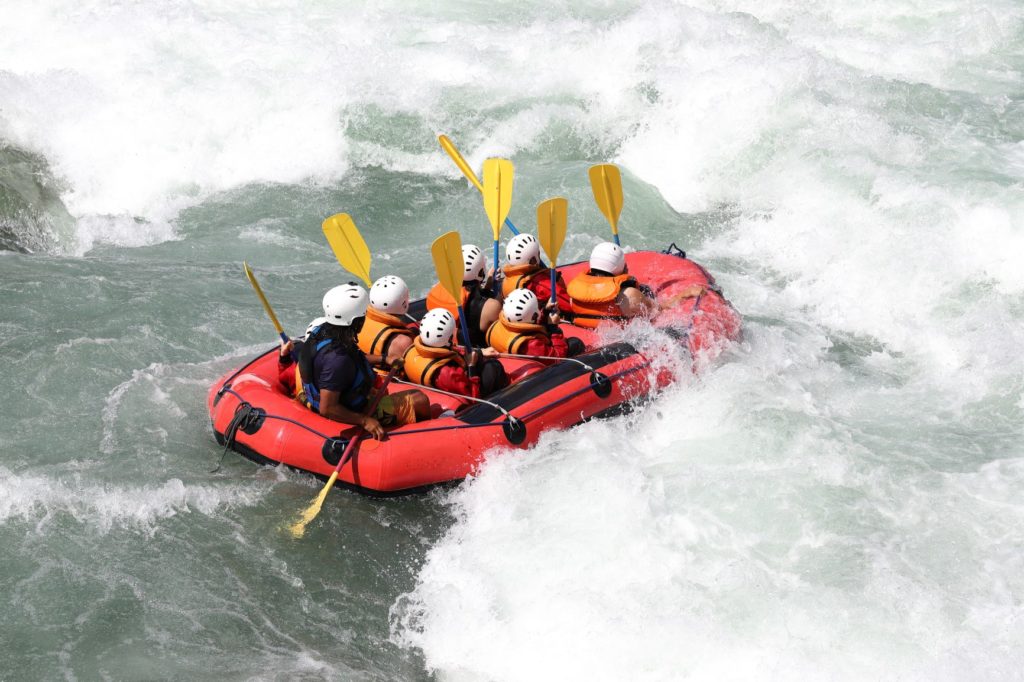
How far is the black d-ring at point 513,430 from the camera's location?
655cm

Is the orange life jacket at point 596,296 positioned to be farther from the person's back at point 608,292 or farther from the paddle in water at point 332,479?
the paddle in water at point 332,479

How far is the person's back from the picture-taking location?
7773 millimetres

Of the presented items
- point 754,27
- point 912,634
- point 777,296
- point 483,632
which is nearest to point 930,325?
point 777,296

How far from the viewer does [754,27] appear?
15984mm

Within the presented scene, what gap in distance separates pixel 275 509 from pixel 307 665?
1.31m

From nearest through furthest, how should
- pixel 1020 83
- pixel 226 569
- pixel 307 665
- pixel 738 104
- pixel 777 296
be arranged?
1. pixel 307 665
2. pixel 226 569
3. pixel 777 296
4. pixel 738 104
5. pixel 1020 83

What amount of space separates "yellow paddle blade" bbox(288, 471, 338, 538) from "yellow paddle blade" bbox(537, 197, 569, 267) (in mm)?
2769

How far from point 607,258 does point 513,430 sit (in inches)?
71.2

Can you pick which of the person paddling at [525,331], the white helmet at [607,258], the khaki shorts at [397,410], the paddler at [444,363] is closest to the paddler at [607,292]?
the white helmet at [607,258]

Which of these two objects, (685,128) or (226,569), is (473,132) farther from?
(226,569)

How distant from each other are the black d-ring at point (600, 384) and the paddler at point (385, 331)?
1.20 meters

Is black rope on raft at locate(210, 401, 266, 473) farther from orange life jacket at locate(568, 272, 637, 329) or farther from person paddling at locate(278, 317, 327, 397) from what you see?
orange life jacket at locate(568, 272, 637, 329)

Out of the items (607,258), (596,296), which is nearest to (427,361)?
(596,296)

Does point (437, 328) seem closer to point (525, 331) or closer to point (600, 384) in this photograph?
point (525, 331)
